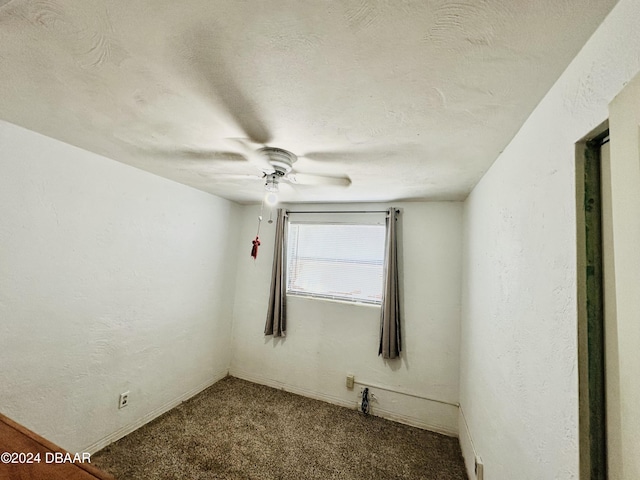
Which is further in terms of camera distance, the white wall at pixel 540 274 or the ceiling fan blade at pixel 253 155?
the ceiling fan blade at pixel 253 155

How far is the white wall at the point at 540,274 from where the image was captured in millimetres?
712

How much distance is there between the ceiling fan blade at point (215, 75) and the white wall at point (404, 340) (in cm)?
192

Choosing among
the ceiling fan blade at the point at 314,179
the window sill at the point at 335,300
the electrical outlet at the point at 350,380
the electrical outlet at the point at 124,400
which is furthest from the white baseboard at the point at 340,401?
the ceiling fan blade at the point at 314,179

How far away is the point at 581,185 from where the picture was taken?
77 cm

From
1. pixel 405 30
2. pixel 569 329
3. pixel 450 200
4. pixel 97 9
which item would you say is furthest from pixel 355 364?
pixel 97 9

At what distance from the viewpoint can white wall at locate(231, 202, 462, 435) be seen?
261 cm

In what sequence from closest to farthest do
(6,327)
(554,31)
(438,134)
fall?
1. (554,31)
2. (438,134)
3. (6,327)

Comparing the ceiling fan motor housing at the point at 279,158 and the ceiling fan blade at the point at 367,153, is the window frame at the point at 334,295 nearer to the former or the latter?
the ceiling fan blade at the point at 367,153

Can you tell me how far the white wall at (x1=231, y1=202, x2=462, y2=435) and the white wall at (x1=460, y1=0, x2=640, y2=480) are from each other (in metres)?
0.91

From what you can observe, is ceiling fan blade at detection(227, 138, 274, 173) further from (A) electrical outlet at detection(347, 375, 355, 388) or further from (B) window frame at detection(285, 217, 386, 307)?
(A) electrical outlet at detection(347, 375, 355, 388)

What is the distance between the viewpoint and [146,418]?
2.35 metres

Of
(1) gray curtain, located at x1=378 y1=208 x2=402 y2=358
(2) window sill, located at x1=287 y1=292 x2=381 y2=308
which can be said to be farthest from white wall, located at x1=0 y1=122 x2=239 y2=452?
(1) gray curtain, located at x1=378 y1=208 x2=402 y2=358

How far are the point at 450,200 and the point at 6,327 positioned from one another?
3.47 meters

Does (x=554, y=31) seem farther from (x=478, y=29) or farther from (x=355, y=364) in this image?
(x=355, y=364)
